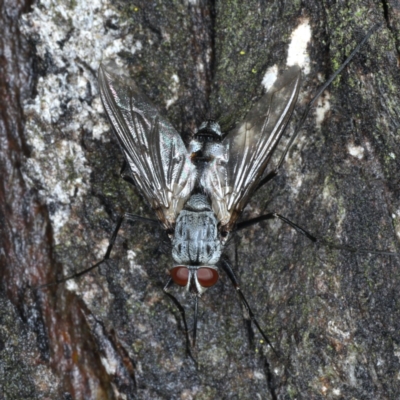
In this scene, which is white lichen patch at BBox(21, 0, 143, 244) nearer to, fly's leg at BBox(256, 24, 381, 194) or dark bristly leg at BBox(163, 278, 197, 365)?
dark bristly leg at BBox(163, 278, 197, 365)

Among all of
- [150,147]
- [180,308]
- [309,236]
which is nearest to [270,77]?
[150,147]

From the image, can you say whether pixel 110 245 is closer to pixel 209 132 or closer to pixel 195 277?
pixel 195 277

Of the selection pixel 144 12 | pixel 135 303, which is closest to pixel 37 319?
pixel 135 303

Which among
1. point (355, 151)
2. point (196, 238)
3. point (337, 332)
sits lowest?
point (337, 332)

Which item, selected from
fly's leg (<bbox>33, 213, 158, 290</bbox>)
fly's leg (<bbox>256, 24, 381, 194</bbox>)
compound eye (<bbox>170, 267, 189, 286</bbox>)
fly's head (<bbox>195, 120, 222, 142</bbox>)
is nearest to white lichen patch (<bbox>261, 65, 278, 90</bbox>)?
fly's leg (<bbox>256, 24, 381, 194</bbox>)

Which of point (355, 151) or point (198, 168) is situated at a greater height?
point (198, 168)

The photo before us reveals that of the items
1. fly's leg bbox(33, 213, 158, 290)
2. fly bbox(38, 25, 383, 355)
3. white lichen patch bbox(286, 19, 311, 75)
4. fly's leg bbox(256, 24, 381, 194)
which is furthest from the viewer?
fly's leg bbox(33, 213, 158, 290)

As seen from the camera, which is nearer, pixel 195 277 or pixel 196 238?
pixel 195 277

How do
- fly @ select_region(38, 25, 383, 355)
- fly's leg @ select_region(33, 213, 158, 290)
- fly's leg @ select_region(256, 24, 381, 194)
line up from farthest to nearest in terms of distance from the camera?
fly's leg @ select_region(33, 213, 158, 290) → fly @ select_region(38, 25, 383, 355) → fly's leg @ select_region(256, 24, 381, 194)
